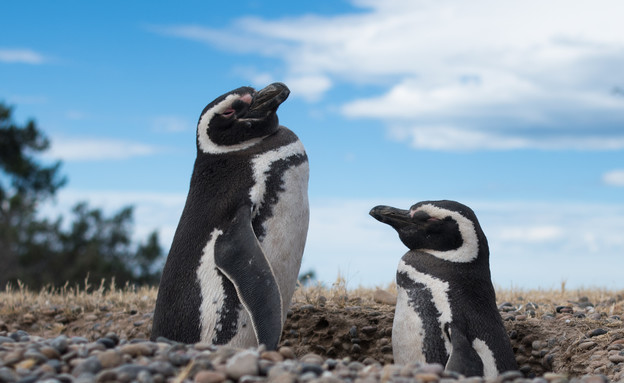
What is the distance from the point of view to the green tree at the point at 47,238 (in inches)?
803

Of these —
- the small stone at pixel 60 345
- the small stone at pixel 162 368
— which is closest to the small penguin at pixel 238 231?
the small stone at pixel 60 345

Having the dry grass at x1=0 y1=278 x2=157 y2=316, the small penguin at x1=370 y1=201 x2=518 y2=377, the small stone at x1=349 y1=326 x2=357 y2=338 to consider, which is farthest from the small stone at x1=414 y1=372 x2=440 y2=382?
the dry grass at x1=0 y1=278 x2=157 y2=316

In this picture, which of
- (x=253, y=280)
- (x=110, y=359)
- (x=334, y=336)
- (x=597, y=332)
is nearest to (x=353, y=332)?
(x=334, y=336)

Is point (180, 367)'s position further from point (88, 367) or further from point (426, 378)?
point (426, 378)

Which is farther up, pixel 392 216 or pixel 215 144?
pixel 215 144

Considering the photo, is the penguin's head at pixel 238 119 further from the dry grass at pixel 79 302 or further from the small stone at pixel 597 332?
the small stone at pixel 597 332

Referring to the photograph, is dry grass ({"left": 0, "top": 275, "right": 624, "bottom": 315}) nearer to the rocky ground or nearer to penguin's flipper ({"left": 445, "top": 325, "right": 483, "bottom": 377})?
the rocky ground

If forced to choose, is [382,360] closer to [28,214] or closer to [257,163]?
[257,163]

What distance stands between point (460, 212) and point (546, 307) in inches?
86.1

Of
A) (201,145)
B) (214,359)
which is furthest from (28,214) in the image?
(214,359)

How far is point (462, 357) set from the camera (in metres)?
4.70

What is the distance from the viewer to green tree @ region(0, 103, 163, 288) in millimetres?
20391

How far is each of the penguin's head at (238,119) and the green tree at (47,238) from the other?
52.4ft

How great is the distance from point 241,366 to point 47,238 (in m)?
19.3
